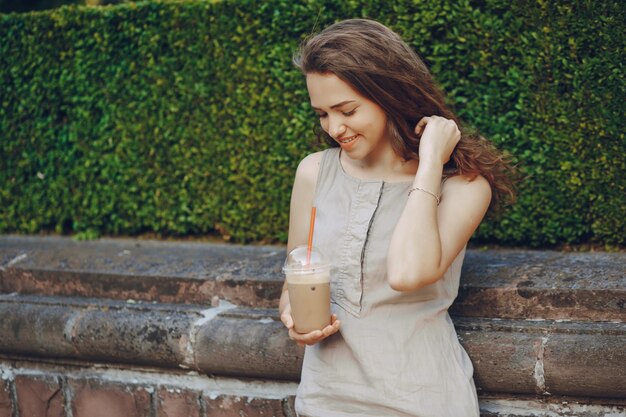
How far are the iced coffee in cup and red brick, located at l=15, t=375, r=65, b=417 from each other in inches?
60.2

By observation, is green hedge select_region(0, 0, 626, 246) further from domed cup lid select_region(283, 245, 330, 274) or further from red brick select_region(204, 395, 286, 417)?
domed cup lid select_region(283, 245, 330, 274)

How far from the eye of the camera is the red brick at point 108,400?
2998 millimetres

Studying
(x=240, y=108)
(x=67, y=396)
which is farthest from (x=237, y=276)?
(x=240, y=108)

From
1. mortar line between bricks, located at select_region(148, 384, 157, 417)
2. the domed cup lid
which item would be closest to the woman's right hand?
the domed cup lid

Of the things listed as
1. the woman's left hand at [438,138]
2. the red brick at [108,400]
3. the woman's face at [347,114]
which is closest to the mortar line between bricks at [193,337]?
the red brick at [108,400]

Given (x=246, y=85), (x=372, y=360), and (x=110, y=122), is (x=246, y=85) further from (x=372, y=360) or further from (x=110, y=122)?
(x=372, y=360)

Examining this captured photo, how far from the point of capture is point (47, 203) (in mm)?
4188

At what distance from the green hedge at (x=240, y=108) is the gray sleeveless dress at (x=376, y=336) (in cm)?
101

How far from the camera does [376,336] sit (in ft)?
6.95

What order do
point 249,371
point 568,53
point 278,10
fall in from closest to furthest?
point 249,371
point 568,53
point 278,10

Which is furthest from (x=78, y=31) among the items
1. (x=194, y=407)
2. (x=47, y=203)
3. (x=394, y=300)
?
(x=394, y=300)

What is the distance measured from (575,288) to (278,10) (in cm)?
182

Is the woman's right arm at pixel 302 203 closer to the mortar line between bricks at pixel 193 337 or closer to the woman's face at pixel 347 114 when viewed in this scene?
the woman's face at pixel 347 114

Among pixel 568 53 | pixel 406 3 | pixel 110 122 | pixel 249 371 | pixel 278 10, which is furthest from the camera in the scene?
pixel 110 122
